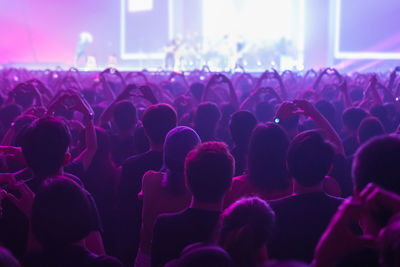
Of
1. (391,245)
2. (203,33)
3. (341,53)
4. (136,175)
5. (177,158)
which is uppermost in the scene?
(203,33)

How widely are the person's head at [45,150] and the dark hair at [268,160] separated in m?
1.06

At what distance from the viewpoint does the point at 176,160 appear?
8.96 ft

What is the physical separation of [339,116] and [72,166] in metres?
3.62

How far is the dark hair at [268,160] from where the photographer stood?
270cm

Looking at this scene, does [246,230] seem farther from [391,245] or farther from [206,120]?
[206,120]

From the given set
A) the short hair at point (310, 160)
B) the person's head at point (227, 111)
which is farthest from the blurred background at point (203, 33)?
the short hair at point (310, 160)

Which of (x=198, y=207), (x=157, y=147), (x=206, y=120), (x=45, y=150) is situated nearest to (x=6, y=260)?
(x=198, y=207)

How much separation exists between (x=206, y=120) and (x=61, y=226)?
8.52ft

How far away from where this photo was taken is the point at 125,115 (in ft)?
13.6

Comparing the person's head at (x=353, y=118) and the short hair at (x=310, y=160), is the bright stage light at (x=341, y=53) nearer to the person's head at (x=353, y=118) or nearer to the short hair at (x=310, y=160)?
the person's head at (x=353, y=118)

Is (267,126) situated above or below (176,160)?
above

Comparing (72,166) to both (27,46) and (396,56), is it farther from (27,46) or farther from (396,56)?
(27,46)

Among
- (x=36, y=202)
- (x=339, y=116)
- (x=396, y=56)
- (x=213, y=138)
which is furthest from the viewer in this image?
(x=396, y=56)

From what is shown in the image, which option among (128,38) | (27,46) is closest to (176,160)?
(128,38)
